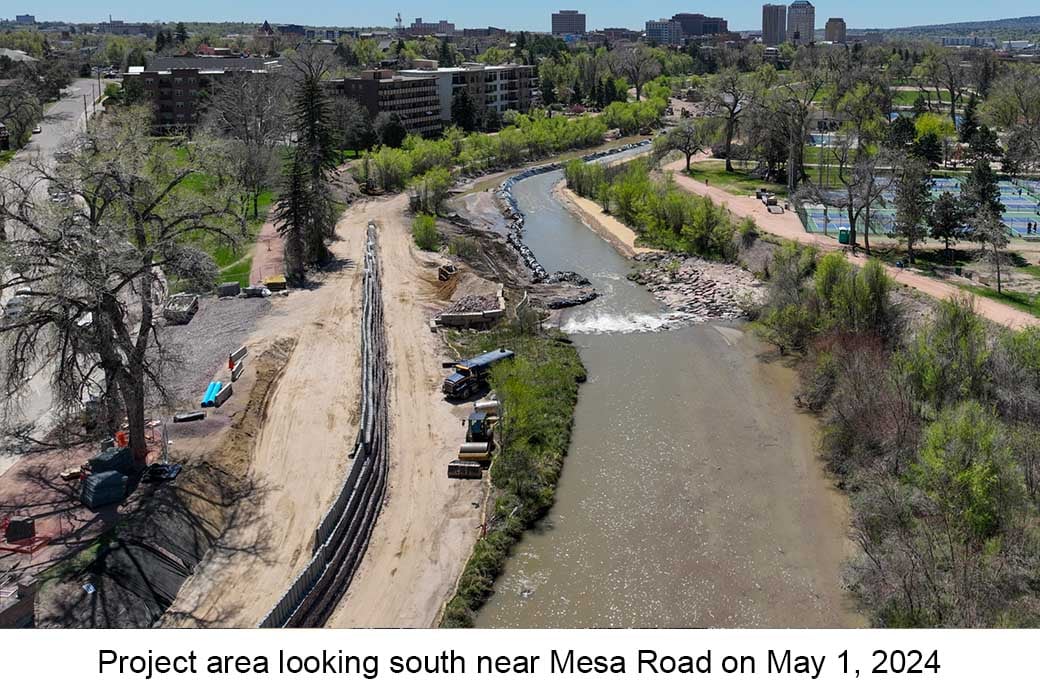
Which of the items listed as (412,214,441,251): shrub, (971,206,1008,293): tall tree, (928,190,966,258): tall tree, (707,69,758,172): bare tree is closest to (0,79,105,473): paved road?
(412,214,441,251): shrub

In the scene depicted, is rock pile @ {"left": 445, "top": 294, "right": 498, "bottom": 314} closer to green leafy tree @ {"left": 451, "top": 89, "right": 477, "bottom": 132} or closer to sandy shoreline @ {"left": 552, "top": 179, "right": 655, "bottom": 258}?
sandy shoreline @ {"left": 552, "top": 179, "right": 655, "bottom": 258}

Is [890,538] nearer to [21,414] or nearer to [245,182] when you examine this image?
[21,414]

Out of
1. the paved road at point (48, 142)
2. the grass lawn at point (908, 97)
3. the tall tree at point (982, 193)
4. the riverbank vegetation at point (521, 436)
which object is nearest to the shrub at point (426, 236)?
the riverbank vegetation at point (521, 436)

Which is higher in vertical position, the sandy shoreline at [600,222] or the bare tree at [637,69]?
the bare tree at [637,69]

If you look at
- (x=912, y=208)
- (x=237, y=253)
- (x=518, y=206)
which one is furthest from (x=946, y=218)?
(x=237, y=253)

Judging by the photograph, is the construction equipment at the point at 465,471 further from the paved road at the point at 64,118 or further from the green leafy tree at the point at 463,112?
the green leafy tree at the point at 463,112

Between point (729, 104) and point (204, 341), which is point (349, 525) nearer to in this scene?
point (204, 341)
